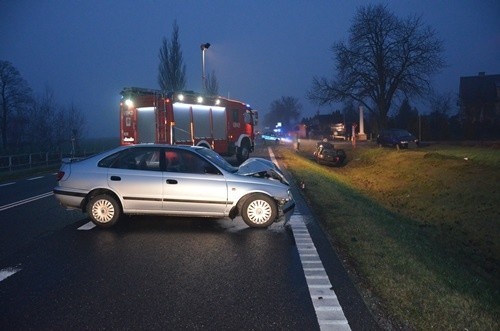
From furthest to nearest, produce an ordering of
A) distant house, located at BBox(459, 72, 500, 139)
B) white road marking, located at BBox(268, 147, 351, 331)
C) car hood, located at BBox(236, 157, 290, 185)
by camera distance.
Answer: distant house, located at BBox(459, 72, 500, 139), car hood, located at BBox(236, 157, 290, 185), white road marking, located at BBox(268, 147, 351, 331)

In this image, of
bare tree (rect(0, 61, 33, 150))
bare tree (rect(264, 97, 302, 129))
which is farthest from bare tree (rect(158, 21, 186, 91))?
bare tree (rect(264, 97, 302, 129))

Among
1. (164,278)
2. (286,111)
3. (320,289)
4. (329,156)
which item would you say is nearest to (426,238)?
(320,289)

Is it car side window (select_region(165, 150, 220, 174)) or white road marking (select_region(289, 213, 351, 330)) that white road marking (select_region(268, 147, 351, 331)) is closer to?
white road marking (select_region(289, 213, 351, 330))

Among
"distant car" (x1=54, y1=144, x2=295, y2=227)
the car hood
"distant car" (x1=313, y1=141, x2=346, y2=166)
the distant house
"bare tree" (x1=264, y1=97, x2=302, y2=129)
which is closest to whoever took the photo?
"distant car" (x1=54, y1=144, x2=295, y2=227)

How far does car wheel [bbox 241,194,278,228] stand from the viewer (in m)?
7.80

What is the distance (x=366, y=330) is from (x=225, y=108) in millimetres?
17465

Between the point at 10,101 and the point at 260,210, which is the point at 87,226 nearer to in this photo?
the point at 260,210

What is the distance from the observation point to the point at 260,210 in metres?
7.82

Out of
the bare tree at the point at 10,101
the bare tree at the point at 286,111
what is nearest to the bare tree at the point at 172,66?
the bare tree at the point at 10,101

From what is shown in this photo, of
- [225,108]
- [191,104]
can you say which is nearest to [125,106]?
[191,104]

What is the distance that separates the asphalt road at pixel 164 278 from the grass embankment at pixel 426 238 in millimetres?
448

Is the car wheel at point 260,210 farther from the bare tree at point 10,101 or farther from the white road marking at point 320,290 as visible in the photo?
the bare tree at point 10,101

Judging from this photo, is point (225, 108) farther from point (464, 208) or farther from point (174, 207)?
point (174, 207)

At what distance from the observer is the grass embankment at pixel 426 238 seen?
4383 millimetres
